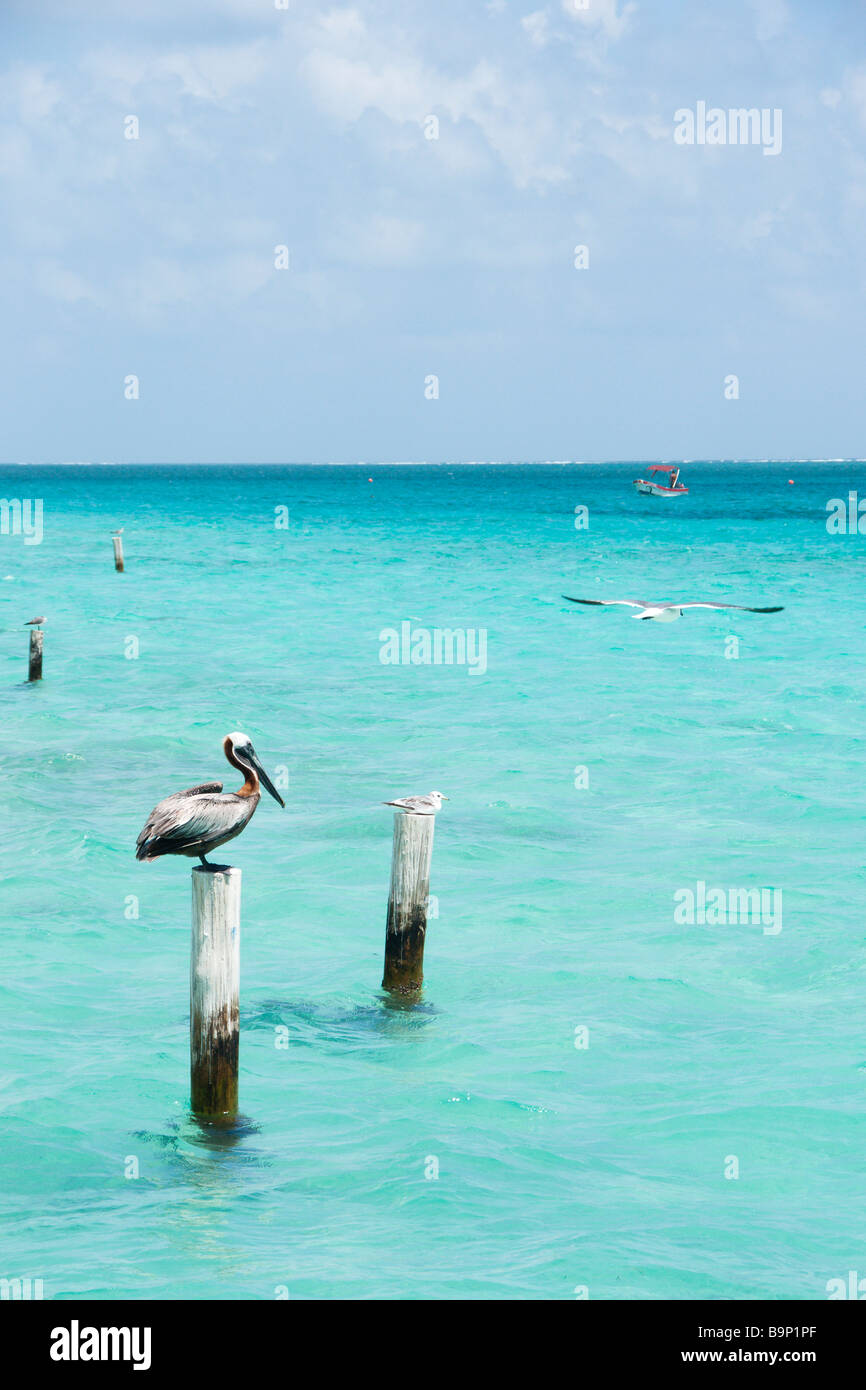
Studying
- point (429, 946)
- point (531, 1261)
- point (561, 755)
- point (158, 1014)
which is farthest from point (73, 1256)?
point (561, 755)

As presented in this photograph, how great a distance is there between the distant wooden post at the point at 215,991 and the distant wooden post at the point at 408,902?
2.27 metres

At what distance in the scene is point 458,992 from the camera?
11.4 meters

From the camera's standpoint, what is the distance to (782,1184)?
28.7 feet

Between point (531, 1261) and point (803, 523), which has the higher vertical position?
point (803, 523)

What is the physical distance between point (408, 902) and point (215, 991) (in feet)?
8.68

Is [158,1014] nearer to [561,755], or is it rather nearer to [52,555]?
[561,755]

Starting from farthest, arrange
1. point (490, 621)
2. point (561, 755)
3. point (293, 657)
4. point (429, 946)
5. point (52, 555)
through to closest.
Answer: point (52, 555)
point (490, 621)
point (293, 657)
point (561, 755)
point (429, 946)

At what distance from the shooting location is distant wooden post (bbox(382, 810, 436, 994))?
10.4 m
